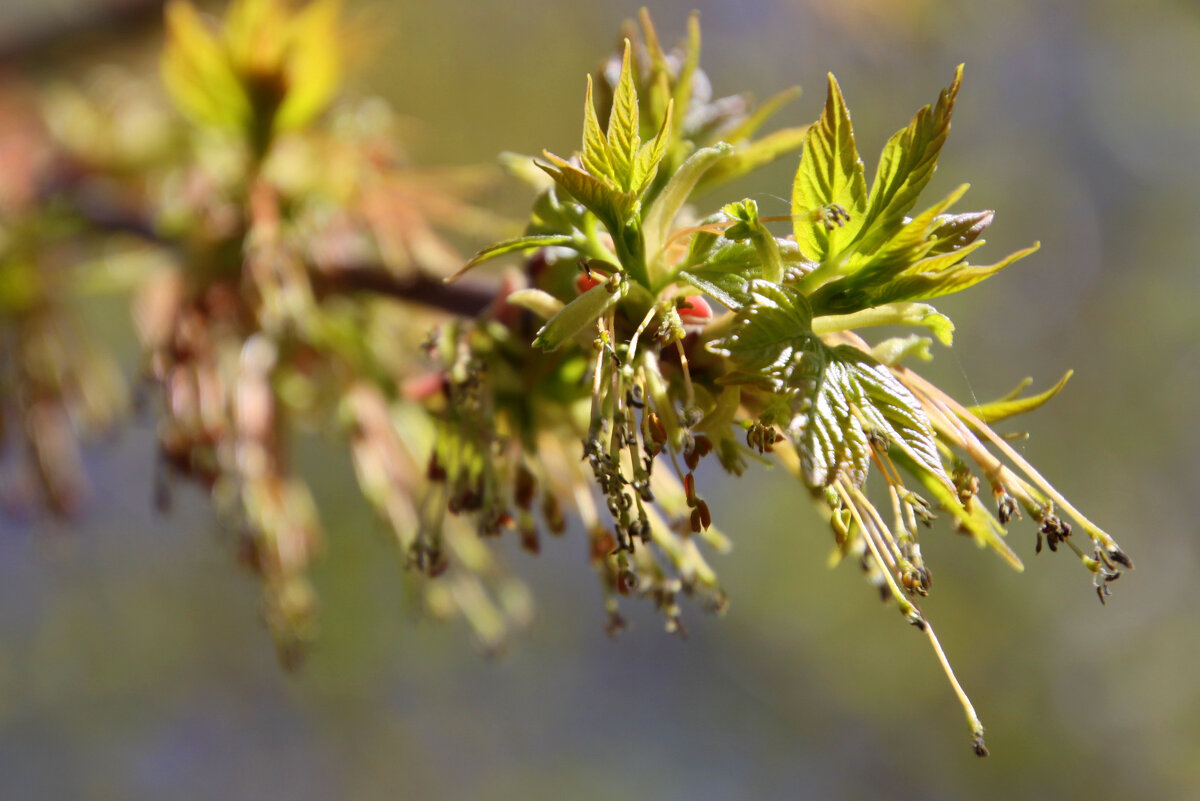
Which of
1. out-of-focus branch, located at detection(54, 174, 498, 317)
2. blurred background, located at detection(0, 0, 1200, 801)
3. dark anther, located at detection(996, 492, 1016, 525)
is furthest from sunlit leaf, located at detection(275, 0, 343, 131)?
blurred background, located at detection(0, 0, 1200, 801)

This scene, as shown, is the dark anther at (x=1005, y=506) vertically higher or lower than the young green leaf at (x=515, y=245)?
lower

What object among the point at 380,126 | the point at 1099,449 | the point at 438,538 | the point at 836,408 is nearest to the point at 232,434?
the point at 438,538

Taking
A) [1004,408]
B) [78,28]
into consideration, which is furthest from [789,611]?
[1004,408]

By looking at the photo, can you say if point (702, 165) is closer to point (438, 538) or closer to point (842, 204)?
point (842, 204)

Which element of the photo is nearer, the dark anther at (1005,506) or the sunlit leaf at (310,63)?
the dark anther at (1005,506)

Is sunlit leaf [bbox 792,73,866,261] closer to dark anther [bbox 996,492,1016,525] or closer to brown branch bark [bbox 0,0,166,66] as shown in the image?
dark anther [bbox 996,492,1016,525]

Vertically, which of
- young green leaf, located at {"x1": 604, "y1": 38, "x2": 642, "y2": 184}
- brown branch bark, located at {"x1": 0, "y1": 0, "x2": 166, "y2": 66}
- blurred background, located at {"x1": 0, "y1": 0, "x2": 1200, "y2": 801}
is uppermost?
brown branch bark, located at {"x1": 0, "y1": 0, "x2": 166, "y2": 66}

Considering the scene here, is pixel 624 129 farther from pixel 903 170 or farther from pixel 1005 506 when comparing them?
pixel 1005 506

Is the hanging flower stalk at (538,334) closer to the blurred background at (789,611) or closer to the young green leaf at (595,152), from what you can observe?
the young green leaf at (595,152)

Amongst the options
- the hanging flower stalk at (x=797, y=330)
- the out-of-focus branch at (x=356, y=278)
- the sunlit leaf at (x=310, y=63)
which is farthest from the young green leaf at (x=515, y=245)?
the sunlit leaf at (x=310, y=63)
